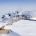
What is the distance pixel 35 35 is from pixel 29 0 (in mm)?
467

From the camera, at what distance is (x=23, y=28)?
3.05 feet

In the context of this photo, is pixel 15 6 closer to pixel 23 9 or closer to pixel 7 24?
pixel 23 9

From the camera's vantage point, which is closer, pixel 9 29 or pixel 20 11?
pixel 9 29

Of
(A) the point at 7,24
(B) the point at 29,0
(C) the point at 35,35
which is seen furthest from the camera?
(B) the point at 29,0

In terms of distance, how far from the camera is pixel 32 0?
3.45 ft

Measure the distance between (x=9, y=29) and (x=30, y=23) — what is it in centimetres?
27

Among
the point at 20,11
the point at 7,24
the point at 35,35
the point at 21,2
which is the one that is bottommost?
the point at 35,35

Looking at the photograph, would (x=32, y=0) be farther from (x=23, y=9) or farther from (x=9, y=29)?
(x=9, y=29)

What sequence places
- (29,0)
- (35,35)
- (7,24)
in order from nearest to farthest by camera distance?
(35,35) → (7,24) → (29,0)

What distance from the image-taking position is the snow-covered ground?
0.88m

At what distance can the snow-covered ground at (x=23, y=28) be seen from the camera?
88cm

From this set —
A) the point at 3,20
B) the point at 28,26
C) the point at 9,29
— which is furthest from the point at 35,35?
the point at 3,20

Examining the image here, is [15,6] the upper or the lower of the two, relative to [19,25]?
upper

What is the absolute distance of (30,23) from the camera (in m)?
0.98
